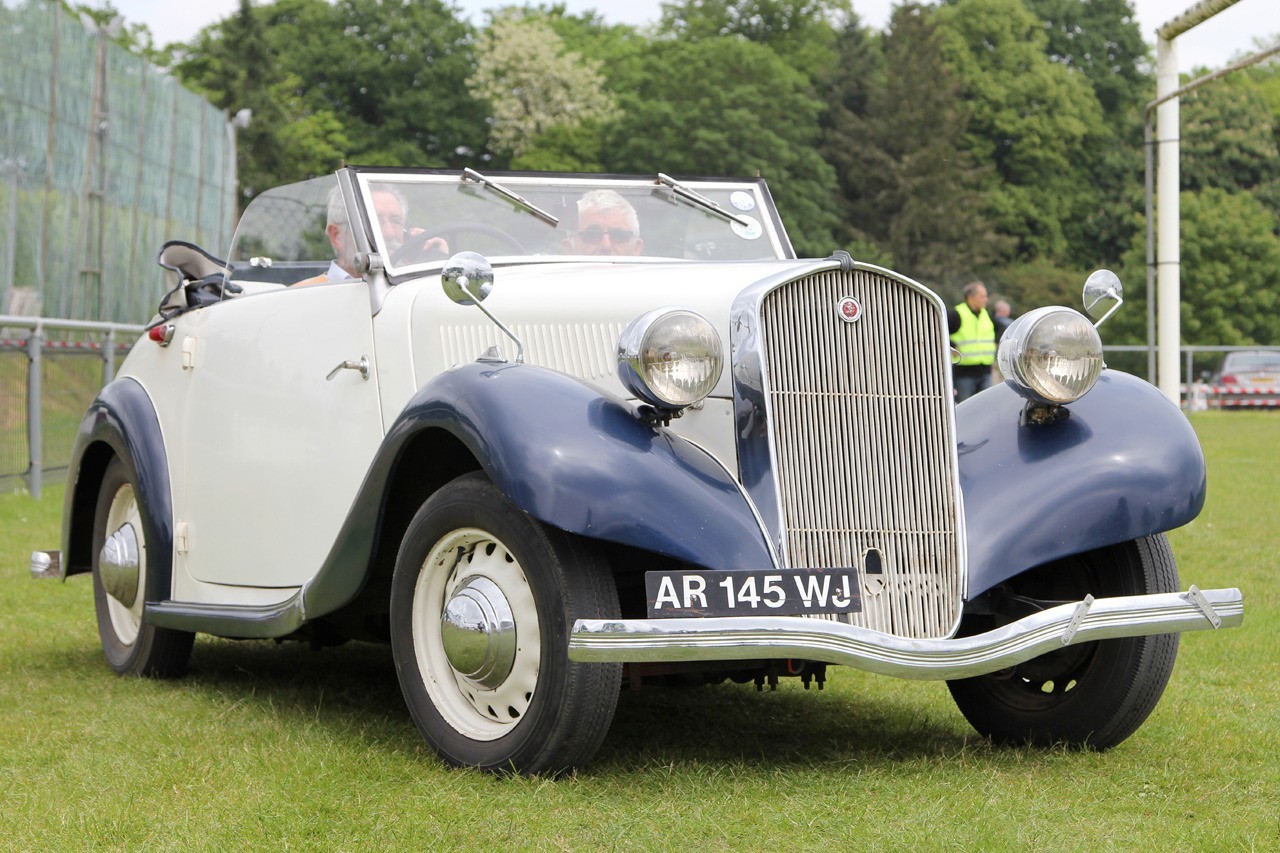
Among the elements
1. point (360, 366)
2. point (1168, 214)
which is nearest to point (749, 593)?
point (360, 366)

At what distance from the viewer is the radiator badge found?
14.0 feet

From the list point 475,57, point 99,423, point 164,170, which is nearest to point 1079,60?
point 475,57

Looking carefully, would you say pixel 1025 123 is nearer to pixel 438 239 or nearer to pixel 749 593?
pixel 438 239

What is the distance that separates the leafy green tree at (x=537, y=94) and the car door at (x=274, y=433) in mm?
54531

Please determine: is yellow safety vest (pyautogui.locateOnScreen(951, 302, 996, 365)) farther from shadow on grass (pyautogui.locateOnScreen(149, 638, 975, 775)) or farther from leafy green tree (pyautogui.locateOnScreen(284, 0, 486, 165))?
leafy green tree (pyautogui.locateOnScreen(284, 0, 486, 165))

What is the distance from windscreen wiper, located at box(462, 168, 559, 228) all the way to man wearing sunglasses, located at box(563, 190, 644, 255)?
11 centimetres

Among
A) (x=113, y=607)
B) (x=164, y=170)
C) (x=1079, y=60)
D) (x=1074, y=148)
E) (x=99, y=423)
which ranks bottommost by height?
(x=113, y=607)

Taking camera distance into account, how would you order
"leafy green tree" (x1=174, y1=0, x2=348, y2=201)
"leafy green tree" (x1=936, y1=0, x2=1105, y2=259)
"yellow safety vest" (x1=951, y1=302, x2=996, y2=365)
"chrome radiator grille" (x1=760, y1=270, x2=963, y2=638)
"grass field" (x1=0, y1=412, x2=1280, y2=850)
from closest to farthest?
1. "grass field" (x1=0, y1=412, x2=1280, y2=850)
2. "chrome radiator grille" (x1=760, y1=270, x2=963, y2=638)
3. "yellow safety vest" (x1=951, y1=302, x2=996, y2=365)
4. "leafy green tree" (x1=174, y1=0, x2=348, y2=201)
5. "leafy green tree" (x1=936, y1=0, x2=1105, y2=259)

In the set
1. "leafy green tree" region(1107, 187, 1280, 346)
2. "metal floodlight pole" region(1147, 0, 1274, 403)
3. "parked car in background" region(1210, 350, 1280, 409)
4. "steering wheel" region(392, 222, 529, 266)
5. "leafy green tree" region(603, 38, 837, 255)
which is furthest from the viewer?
"leafy green tree" region(603, 38, 837, 255)

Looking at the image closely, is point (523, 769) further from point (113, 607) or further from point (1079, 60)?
point (1079, 60)

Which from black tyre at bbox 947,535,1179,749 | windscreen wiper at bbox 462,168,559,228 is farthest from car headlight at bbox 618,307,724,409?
windscreen wiper at bbox 462,168,559,228

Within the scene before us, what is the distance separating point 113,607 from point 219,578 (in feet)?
3.24

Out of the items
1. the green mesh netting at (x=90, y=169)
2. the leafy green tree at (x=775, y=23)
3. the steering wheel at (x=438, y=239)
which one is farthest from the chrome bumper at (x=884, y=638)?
the leafy green tree at (x=775, y=23)

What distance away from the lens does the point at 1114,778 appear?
4.21 metres
